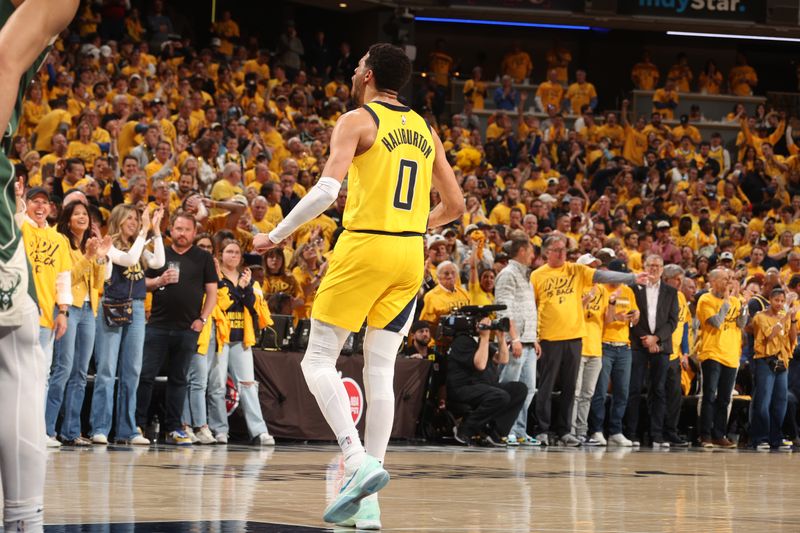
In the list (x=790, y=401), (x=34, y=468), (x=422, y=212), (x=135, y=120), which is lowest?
(x=790, y=401)

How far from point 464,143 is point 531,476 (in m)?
14.7

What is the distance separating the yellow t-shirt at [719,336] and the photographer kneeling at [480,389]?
3.24 metres

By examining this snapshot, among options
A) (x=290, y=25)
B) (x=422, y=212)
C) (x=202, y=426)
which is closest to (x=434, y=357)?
(x=202, y=426)

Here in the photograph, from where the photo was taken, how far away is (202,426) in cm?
1172

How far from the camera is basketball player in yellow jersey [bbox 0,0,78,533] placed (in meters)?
3.30

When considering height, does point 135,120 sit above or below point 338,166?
above

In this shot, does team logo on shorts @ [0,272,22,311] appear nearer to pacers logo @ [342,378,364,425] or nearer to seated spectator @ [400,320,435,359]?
pacers logo @ [342,378,364,425]

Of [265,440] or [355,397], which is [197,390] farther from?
[355,397]

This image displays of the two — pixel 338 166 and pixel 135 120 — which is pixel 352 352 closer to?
pixel 135 120

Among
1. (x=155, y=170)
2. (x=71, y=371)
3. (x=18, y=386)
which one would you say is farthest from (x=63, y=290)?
(x=18, y=386)

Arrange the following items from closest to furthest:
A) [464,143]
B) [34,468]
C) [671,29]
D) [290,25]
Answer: [34,468] < [464,143] < [290,25] < [671,29]

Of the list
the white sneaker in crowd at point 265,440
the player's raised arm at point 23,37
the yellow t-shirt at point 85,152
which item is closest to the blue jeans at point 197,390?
the white sneaker in crowd at point 265,440

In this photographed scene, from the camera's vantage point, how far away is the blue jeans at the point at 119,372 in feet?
36.1

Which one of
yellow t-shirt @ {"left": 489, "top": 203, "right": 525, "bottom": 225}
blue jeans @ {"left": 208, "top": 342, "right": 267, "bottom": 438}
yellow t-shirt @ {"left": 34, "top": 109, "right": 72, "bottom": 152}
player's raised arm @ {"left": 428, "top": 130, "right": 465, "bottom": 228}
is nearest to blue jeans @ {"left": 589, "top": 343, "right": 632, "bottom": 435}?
blue jeans @ {"left": 208, "top": 342, "right": 267, "bottom": 438}
